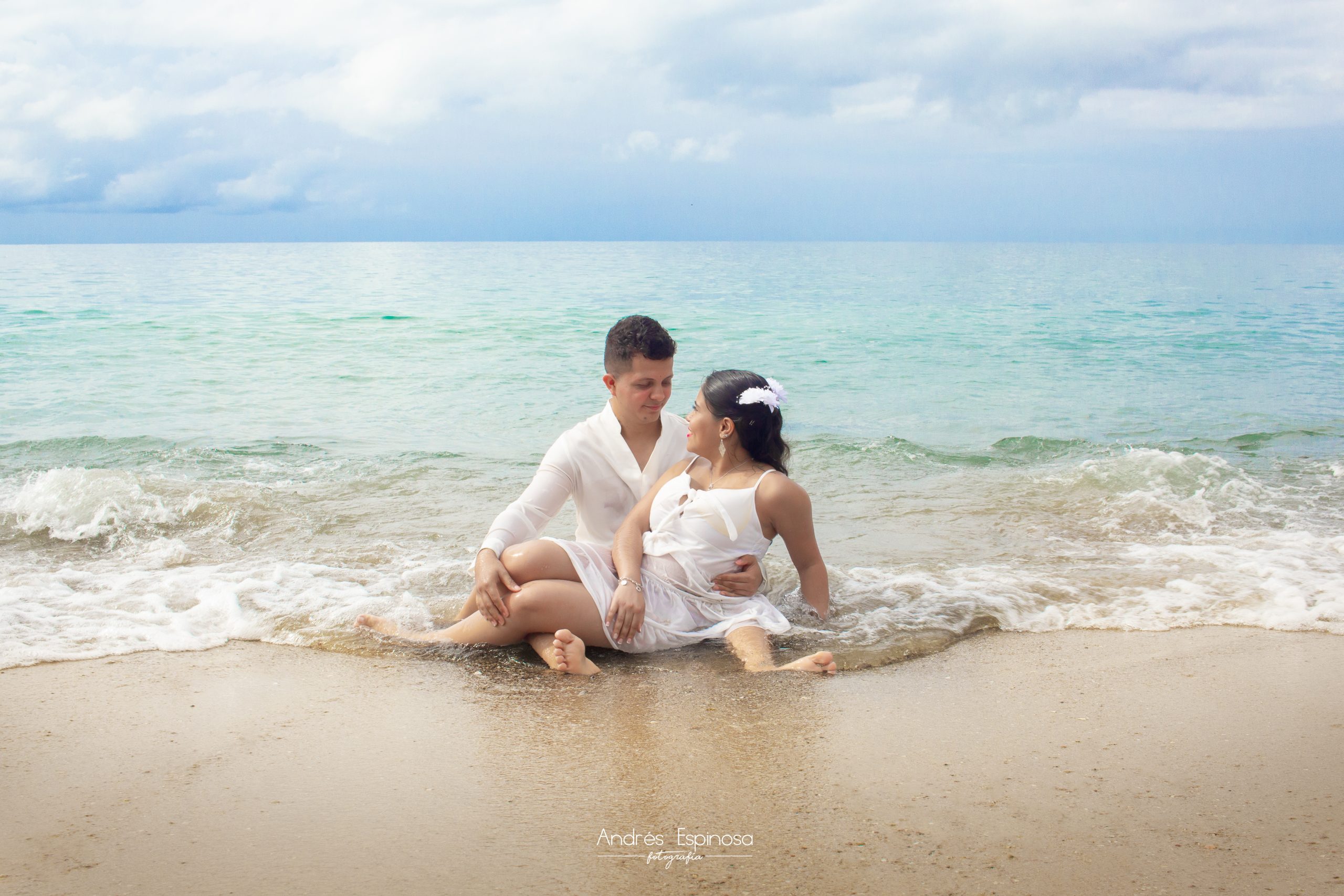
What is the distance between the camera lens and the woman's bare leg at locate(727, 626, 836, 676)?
3793 mm

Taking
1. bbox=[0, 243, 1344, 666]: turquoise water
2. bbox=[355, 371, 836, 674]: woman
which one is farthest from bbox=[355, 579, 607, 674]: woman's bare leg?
bbox=[0, 243, 1344, 666]: turquoise water

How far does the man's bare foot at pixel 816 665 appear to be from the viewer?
149 inches

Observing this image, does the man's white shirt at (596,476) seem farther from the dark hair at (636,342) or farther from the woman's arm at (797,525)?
the woman's arm at (797,525)

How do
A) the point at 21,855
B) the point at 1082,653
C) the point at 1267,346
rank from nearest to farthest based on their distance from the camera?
the point at 21,855, the point at 1082,653, the point at 1267,346

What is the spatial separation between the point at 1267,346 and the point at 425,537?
1929cm

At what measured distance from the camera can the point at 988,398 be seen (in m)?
13.5

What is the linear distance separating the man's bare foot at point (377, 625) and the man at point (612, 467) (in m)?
0.32

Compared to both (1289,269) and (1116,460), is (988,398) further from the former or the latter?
(1289,269)

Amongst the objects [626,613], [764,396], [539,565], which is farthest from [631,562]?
[764,396]

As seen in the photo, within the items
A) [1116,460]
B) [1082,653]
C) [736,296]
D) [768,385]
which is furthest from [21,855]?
[736,296]

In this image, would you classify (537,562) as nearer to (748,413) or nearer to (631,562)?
(631,562)

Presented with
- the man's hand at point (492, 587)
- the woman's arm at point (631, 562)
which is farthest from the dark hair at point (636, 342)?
the man's hand at point (492, 587)

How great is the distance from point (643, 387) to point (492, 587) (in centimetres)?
111

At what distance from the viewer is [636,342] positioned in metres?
4.21
